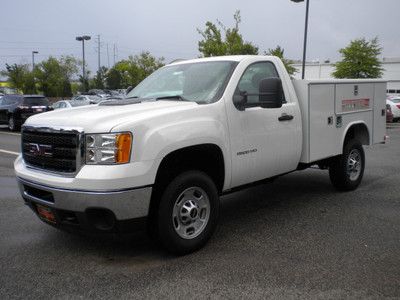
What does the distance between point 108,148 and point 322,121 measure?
3221mm

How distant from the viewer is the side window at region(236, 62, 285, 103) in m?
5.05

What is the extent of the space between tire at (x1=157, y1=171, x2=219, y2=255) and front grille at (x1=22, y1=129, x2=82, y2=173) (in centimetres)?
88

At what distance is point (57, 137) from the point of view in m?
4.18

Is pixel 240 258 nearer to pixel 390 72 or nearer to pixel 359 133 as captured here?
pixel 359 133

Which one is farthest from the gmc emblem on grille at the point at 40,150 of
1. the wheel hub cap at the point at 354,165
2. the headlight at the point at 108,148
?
the wheel hub cap at the point at 354,165

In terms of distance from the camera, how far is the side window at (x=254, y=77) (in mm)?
5051

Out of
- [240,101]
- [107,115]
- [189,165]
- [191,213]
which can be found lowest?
[191,213]

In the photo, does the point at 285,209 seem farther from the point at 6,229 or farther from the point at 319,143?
the point at 6,229

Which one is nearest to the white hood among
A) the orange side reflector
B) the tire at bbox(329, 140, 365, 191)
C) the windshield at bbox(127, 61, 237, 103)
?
the orange side reflector

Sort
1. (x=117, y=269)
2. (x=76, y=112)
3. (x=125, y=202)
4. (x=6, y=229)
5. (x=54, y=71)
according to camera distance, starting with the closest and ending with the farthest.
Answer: (x=125, y=202), (x=117, y=269), (x=76, y=112), (x=6, y=229), (x=54, y=71)

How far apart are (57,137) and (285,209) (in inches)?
128

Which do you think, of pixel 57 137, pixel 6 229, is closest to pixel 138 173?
pixel 57 137

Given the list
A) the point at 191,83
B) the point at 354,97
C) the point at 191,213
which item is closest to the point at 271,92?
the point at 191,83

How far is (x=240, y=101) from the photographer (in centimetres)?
482
